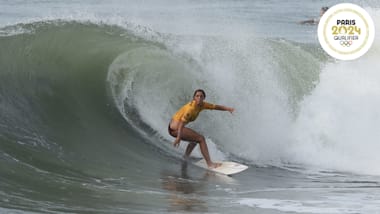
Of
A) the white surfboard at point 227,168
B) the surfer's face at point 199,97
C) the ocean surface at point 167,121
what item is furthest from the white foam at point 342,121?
the surfer's face at point 199,97

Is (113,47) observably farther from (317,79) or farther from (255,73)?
(317,79)

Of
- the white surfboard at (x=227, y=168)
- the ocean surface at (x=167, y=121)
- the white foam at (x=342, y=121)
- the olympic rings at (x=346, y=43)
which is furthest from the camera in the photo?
the olympic rings at (x=346, y=43)

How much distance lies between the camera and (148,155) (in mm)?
12203

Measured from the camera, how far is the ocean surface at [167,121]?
9125 mm

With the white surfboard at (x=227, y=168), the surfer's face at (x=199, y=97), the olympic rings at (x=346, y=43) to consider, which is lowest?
the white surfboard at (x=227, y=168)

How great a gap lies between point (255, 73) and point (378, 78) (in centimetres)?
233

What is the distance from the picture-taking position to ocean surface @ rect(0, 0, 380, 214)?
9.12 m

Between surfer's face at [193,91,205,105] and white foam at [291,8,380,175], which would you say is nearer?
surfer's face at [193,91,205,105]

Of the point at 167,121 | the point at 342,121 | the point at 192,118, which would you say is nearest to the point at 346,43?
the point at 342,121

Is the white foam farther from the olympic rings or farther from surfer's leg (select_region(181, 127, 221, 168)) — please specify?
surfer's leg (select_region(181, 127, 221, 168))

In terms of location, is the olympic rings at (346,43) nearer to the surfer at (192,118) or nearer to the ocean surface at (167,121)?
the ocean surface at (167,121)

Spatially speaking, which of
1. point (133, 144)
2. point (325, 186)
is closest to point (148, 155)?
point (133, 144)

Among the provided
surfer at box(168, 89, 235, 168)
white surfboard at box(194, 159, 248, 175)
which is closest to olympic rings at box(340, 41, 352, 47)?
white surfboard at box(194, 159, 248, 175)

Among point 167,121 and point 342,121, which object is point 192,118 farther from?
point 342,121
